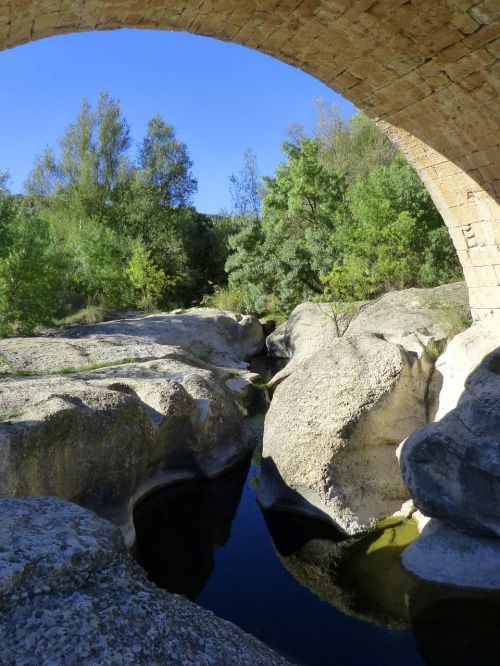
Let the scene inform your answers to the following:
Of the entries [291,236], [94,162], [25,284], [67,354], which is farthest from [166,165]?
[67,354]

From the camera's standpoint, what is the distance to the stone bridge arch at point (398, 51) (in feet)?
13.5

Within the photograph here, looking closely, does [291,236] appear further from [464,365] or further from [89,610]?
[89,610]

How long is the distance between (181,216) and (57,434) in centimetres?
2157

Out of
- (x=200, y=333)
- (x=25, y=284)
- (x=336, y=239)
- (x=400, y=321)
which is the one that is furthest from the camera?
(x=336, y=239)

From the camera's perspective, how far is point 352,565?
5.43 m

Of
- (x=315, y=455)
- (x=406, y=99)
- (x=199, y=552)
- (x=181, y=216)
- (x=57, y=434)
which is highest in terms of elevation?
(x=181, y=216)

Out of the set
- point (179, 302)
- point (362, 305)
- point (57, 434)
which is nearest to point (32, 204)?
point (179, 302)

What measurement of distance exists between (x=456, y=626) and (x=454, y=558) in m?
0.68

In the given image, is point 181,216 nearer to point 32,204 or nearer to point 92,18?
point 32,204

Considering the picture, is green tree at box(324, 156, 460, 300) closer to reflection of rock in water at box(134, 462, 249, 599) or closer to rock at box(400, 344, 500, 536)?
reflection of rock in water at box(134, 462, 249, 599)

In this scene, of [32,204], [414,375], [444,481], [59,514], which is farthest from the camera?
[32,204]

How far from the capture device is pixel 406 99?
5520 millimetres

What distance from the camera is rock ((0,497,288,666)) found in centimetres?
234

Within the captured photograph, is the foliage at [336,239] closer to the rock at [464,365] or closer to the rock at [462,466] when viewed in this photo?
the rock at [464,365]
